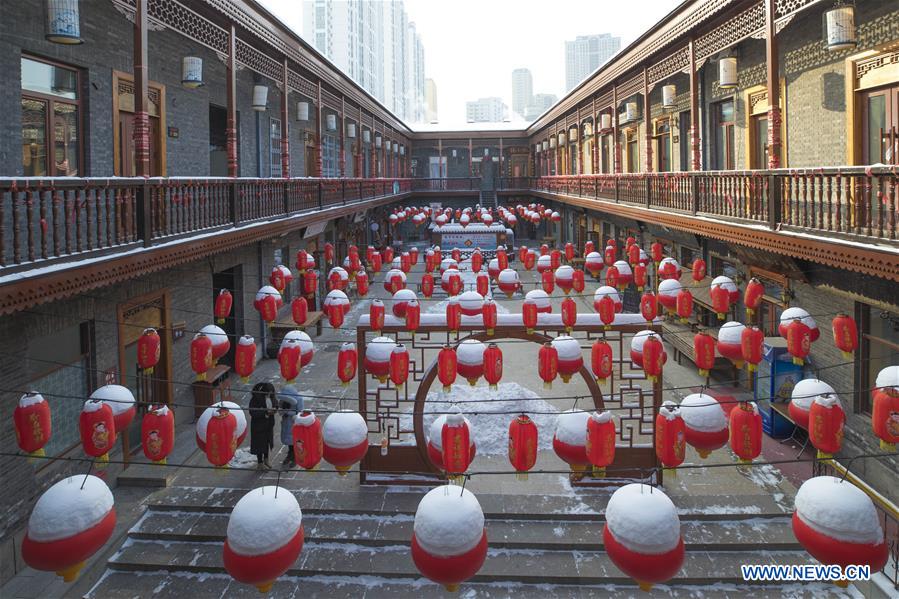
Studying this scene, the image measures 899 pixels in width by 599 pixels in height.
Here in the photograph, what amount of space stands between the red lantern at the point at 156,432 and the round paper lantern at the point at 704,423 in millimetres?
5745

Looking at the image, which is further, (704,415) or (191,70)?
(191,70)

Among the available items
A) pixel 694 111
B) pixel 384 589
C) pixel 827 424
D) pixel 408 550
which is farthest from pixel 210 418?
pixel 694 111

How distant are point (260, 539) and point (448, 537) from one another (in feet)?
4.87

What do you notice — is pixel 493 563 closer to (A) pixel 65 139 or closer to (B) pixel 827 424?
(B) pixel 827 424

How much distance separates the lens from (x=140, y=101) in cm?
820

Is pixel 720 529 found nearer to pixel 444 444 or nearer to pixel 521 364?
pixel 444 444

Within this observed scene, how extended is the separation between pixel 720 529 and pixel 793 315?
3.00 meters

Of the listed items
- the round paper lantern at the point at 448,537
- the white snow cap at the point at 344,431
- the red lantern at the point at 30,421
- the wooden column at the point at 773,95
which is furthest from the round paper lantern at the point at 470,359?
the wooden column at the point at 773,95

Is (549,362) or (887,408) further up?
(549,362)

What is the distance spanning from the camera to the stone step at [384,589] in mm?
7746

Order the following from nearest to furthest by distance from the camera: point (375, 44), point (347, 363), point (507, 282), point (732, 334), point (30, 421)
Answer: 1. point (30, 421)
2. point (732, 334)
3. point (347, 363)
4. point (507, 282)
5. point (375, 44)

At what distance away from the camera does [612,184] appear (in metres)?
19.6

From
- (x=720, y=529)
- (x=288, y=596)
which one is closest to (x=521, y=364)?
(x=720, y=529)

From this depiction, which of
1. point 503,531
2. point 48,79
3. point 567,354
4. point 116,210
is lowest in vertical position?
point 503,531
